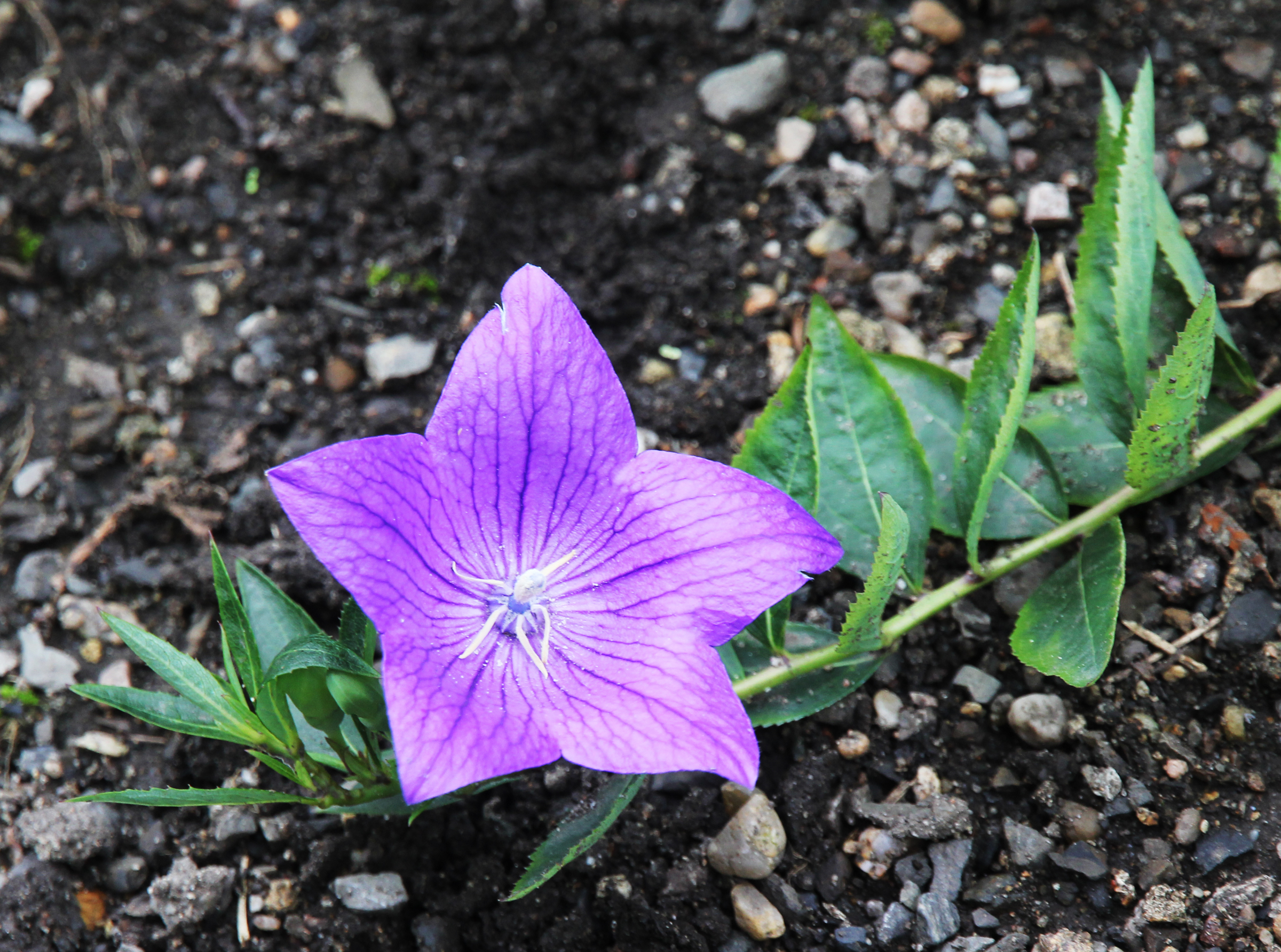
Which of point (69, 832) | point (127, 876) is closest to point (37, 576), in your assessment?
point (69, 832)

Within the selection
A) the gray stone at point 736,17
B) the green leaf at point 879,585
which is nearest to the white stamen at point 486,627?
the green leaf at point 879,585

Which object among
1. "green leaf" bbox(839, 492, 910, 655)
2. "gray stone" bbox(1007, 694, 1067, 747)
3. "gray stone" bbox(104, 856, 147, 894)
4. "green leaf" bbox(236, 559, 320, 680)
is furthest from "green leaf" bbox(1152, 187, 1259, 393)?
"gray stone" bbox(104, 856, 147, 894)

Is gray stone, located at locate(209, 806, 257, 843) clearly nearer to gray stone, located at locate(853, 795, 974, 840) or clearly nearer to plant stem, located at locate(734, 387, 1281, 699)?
plant stem, located at locate(734, 387, 1281, 699)

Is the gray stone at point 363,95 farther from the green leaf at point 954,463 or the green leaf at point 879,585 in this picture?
the green leaf at point 879,585

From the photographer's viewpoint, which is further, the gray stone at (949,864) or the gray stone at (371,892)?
the gray stone at (371,892)

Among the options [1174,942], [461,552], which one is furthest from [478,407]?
[1174,942]
